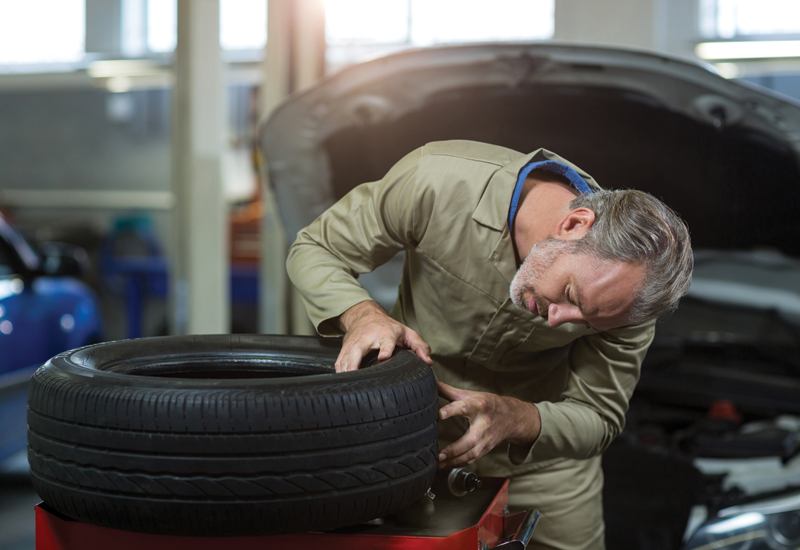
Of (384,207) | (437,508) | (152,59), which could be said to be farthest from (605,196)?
(152,59)

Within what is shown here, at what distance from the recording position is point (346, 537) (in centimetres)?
81

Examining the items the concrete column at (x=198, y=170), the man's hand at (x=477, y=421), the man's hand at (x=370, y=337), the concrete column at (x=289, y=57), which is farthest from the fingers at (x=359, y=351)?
the concrete column at (x=198, y=170)

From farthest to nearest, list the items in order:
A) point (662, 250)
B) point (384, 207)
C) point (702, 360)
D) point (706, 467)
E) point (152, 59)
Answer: point (152, 59)
point (702, 360)
point (706, 467)
point (384, 207)
point (662, 250)

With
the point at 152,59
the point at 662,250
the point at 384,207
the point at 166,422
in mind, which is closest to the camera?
the point at 166,422

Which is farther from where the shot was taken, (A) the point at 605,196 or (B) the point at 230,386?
(A) the point at 605,196

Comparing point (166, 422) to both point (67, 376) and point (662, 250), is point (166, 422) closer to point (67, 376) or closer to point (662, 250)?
point (67, 376)

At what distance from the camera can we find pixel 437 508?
0.90 meters

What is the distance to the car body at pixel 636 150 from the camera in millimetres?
→ 1299

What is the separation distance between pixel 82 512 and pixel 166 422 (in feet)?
0.54

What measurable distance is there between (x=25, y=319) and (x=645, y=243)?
257cm

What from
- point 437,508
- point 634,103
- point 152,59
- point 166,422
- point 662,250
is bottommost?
point 437,508

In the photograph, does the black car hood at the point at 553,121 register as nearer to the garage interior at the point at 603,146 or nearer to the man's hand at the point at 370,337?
the garage interior at the point at 603,146

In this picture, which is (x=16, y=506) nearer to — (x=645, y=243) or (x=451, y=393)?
(x=451, y=393)

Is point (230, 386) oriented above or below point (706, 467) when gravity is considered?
above
